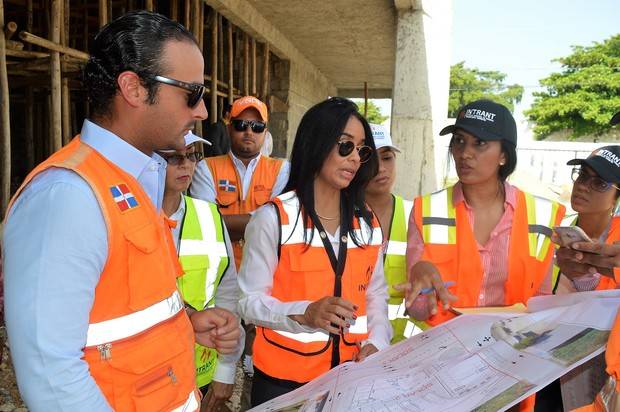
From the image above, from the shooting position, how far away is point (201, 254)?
2.16m

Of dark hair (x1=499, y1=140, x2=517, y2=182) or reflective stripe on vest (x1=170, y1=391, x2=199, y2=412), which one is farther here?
dark hair (x1=499, y1=140, x2=517, y2=182)

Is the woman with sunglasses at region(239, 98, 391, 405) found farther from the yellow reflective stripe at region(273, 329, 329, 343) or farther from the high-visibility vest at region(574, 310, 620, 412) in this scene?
the high-visibility vest at region(574, 310, 620, 412)

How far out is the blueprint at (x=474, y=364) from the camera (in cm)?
102

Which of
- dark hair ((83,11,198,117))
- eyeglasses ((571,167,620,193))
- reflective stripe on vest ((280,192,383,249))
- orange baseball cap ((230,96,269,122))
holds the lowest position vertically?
reflective stripe on vest ((280,192,383,249))

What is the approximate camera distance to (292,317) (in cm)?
169

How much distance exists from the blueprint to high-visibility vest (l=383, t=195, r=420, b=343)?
96 cm

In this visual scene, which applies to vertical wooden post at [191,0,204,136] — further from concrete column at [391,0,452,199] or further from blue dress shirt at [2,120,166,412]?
blue dress shirt at [2,120,166,412]

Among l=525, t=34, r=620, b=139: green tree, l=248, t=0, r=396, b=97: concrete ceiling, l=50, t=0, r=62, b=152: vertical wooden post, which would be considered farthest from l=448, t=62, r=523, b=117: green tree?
l=50, t=0, r=62, b=152: vertical wooden post

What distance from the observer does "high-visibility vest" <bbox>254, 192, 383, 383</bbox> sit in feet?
5.99

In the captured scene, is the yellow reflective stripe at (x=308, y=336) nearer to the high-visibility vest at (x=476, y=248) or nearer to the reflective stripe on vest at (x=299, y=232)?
the reflective stripe on vest at (x=299, y=232)

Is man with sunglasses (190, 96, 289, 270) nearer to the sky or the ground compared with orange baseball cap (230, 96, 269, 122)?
nearer to the ground

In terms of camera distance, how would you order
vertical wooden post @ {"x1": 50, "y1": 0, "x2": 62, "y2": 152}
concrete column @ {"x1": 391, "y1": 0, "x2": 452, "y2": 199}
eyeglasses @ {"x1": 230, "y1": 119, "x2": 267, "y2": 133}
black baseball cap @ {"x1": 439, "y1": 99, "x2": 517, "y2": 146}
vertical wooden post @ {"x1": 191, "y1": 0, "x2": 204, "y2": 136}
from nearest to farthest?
black baseball cap @ {"x1": 439, "y1": 99, "x2": 517, "y2": 146}
eyeglasses @ {"x1": 230, "y1": 119, "x2": 267, "y2": 133}
vertical wooden post @ {"x1": 50, "y1": 0, "x2": 62, "y2": 152}
concrete column @ {"x1": 391, "y1": 0, "x2": 452, "y2": 199}
vertical wooden post @ {"x1": 191, "y1": 0, "x2": 204, "y2": 136}

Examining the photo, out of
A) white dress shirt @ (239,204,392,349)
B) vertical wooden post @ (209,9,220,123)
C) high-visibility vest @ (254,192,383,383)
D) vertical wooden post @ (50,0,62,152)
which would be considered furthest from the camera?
vertical wooden post @ (209,9,220,123)

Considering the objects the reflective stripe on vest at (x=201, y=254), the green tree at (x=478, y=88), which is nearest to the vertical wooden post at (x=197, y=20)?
the reflective stripe on vest at (x=201, y=254)
